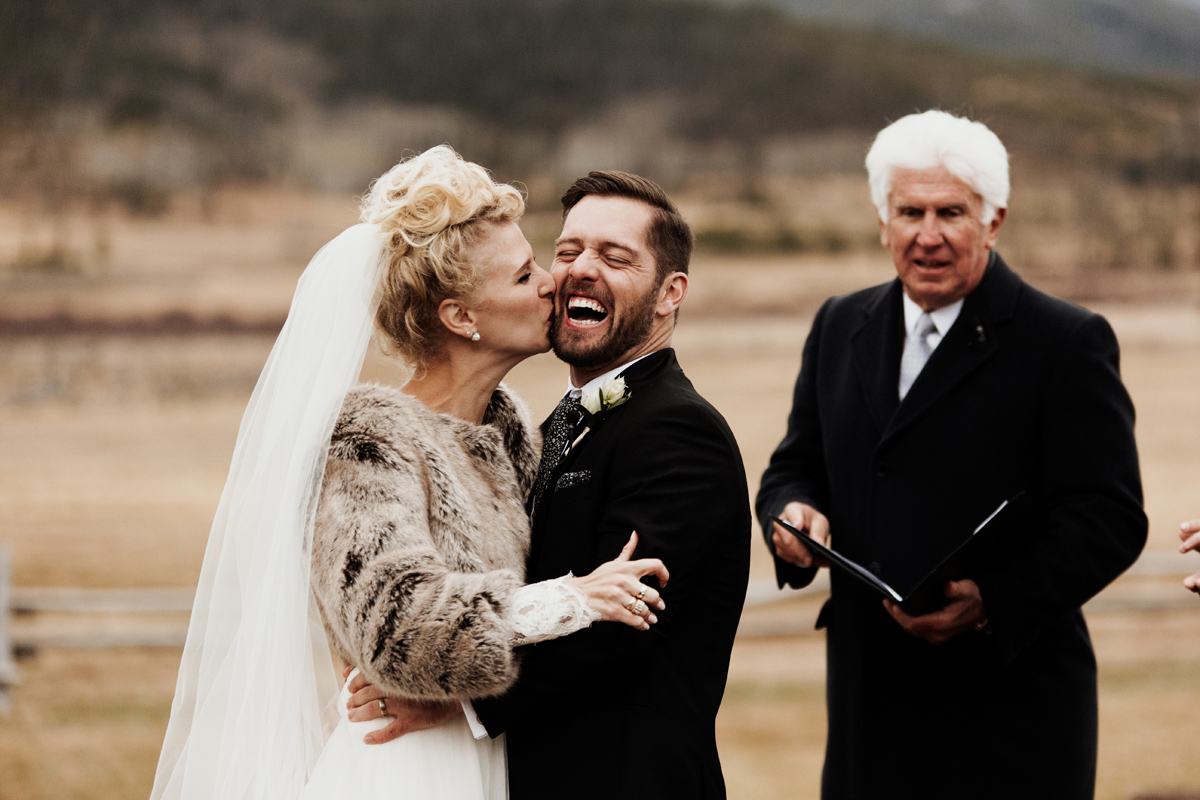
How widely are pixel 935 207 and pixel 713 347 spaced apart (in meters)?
15.2

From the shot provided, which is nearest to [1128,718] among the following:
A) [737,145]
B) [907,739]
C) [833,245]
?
[907,739]

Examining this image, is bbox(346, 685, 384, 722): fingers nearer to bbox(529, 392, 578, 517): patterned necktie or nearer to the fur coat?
the fur coat

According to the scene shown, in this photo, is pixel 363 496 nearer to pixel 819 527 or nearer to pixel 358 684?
pixel 358 684

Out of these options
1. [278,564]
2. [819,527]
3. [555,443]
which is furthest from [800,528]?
[278,564]

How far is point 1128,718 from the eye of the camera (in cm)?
766

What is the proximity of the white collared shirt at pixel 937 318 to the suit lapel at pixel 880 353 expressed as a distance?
37mm

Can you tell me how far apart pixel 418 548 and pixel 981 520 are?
142 centimetres

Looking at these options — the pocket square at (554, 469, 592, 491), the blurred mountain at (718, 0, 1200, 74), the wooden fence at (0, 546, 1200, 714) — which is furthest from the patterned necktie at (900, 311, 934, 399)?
A: the blurred mountain at (718, 0, 1200, 74)

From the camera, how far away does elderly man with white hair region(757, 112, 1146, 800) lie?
7.89 ft

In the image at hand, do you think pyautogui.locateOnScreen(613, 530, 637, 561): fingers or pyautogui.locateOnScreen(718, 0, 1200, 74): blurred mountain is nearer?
pyautogui.locateOnScreen(613, 530, 637, 561): fingers

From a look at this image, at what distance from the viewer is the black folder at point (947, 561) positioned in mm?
2193

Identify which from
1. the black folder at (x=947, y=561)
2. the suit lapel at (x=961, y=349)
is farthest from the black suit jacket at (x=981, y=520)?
the black folder at (x=947, y=561)

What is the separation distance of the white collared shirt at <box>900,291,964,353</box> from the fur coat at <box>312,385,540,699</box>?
3.86 feet

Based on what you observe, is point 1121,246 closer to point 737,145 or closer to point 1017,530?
point 737,145
